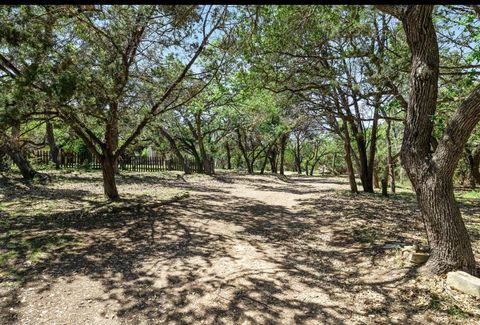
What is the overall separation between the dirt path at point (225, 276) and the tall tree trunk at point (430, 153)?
63 centimetres

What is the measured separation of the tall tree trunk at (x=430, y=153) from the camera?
11.8 feet

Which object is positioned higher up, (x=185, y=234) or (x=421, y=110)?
(x=421, y=110)

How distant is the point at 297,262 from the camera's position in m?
4.76

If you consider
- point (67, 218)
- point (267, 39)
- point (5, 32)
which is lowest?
point (67, 218)

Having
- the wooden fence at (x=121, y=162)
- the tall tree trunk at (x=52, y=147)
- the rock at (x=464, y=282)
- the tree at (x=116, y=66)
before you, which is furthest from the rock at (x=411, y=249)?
the wooden fence at (x=121, y=162)

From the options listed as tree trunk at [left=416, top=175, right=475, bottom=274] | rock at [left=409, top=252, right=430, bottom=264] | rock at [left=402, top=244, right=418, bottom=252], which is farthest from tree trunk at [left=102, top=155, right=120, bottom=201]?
tree trunk at [left=416, top=175, right=475, bottom=274]

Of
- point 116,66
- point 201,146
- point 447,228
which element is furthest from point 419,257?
point 201,146

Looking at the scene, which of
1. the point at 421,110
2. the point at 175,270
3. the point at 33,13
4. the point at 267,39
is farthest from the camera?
the point at 267,39

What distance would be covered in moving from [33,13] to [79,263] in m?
4.32

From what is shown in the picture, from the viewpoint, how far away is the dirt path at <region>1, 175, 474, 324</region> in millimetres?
3143

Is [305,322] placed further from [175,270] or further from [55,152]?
[55,152]

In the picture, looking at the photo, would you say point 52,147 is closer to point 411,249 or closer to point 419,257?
point 411,249

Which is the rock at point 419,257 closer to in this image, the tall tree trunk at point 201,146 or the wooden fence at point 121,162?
the tall tree trunk at point 201,146

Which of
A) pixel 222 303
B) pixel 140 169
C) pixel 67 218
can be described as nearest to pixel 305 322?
pixel 222 303
